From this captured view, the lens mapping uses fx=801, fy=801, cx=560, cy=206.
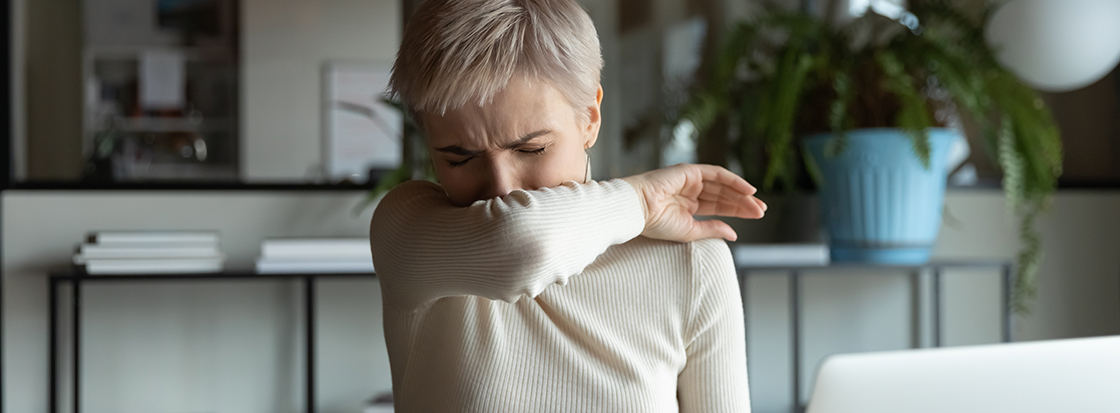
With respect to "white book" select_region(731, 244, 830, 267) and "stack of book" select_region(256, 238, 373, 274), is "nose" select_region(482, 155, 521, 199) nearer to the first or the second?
"stack of book" select_region(256, 238, 373, 274)

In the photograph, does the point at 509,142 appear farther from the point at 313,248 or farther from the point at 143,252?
the point at 143,252

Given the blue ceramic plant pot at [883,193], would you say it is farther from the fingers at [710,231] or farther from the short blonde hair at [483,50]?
the short blonde hair at [483,50]

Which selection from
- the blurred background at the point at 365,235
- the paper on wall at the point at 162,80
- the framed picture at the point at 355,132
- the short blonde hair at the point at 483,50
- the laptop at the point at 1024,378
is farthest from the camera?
the paper on wall at the point at 162,80

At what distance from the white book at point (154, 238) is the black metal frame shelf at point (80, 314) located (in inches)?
3.0

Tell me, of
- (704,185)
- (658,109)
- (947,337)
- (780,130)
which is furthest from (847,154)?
(704,185)

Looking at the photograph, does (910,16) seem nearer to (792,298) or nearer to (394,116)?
(792,298)

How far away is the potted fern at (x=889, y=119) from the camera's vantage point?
187 centimetres

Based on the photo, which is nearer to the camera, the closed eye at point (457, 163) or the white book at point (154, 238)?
the closed eye at point (457, 163)

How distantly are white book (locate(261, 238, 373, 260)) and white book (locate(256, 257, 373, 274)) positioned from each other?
0.01 m

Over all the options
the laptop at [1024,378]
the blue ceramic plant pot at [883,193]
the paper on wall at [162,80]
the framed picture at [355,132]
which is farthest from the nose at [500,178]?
the paper on wall at [162,80]

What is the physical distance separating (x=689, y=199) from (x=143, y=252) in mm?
1468

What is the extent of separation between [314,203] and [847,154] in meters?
1.35

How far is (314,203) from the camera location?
2100 mm

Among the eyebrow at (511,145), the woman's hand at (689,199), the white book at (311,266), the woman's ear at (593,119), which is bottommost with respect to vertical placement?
the white book at (311,266)
